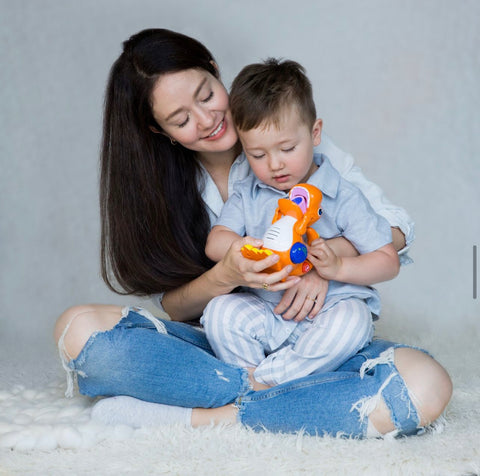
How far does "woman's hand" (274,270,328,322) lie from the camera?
1.80 m

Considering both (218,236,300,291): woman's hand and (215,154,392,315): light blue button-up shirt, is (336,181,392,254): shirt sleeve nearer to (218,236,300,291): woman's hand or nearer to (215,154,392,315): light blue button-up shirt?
(215,154,392,315): light blue button-up shirt

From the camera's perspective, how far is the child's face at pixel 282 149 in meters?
1.75

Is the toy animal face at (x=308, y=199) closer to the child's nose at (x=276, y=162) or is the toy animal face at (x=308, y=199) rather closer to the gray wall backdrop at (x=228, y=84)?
the child's nose at (x=276, y=162)

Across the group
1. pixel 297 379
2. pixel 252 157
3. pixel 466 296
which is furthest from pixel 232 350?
pixel 466 296

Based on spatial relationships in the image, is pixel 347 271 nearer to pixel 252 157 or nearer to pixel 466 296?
pixel 252 157

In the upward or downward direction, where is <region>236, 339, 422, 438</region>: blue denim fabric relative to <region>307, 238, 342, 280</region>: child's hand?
downward

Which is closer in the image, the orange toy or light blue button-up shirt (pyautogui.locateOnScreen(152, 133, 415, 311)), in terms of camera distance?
the orange toy

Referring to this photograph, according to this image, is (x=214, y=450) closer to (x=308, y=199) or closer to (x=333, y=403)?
(x=333, y=403)

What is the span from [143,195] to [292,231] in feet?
1.73

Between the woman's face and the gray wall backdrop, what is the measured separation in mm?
1129

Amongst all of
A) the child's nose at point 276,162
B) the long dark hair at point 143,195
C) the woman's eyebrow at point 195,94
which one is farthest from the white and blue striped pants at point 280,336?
the woman's eyebrow at point 195,94

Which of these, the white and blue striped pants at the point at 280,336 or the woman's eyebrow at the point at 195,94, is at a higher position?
the woman's eyebrow at the point at 195,94

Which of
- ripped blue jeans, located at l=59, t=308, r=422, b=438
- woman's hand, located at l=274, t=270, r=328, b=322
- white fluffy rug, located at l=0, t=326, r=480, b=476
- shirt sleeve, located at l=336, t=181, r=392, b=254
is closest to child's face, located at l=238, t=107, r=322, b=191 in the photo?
shirt sleeve, located at l=336, t=181, r=392, b=254

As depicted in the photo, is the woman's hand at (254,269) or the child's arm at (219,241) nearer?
the woman's hand at (254,269)
